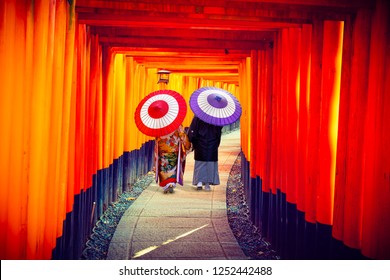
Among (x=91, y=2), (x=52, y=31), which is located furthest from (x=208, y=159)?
(x=52, y=31)

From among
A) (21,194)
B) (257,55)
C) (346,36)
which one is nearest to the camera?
(21,194)

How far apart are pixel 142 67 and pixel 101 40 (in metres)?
5.25

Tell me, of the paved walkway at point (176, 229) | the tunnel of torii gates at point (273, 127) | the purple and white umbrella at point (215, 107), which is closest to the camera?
the tunnel of torii gates at point (273, 127)

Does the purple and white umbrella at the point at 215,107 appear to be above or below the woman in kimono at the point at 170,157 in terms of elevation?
above

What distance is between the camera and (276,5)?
161 inches

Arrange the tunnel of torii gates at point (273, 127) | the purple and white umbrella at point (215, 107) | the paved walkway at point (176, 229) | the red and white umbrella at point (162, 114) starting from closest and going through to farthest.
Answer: the tunnel of torii gates at point (273, 127), the paved walkway at point (176, 229), the purple and white umbrella at point (215, 107), the red and white umbrella at point (162, 114)

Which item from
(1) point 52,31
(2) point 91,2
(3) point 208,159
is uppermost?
(2) point 91,2

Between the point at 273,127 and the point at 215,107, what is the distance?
2630mm

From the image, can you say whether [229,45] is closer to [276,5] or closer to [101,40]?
[101,40]

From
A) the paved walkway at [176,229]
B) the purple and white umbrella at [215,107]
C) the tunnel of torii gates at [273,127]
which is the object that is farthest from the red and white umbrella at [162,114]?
the tunnel of torii gates at [273,127]

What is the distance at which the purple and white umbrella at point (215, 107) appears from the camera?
26.9ft

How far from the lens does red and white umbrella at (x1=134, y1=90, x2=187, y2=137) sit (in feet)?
27.3

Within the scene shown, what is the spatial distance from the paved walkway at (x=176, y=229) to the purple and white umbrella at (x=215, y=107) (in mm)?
1578

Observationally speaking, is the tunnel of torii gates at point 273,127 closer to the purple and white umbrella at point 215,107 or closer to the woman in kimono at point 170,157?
the purple and white umbrella at point 215,107
